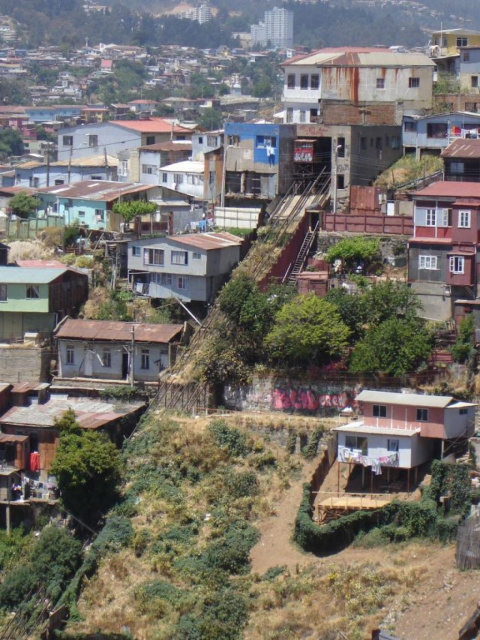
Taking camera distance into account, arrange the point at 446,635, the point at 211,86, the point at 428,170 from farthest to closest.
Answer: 1. the point at 211,86
2. the point at 428,170
3. the point at 446,635

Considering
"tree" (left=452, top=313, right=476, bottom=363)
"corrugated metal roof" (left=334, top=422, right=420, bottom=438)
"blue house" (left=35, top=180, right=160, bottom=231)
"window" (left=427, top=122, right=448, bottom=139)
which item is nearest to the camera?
"corrugated metal roof" (left=334, top=422, right=420, bottom=438)

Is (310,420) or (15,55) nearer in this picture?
(310,420)

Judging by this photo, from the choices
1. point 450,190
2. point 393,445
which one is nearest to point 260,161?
point 450,190

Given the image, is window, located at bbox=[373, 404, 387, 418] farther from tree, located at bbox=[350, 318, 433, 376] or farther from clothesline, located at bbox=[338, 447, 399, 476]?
tree, located at bbox=[350, 318, 433, 376]

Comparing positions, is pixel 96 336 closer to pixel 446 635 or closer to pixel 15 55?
pixel 446 635

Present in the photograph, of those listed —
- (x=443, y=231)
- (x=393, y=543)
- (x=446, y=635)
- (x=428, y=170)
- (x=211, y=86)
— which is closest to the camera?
(x=446, y=635)

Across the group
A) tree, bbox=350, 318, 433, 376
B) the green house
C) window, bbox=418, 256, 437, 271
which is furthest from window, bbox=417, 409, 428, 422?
the green house

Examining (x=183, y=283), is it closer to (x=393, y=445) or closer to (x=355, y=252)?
(x=355, y=252)

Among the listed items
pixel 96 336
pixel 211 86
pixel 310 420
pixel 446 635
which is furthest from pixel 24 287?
pixel 211 86
